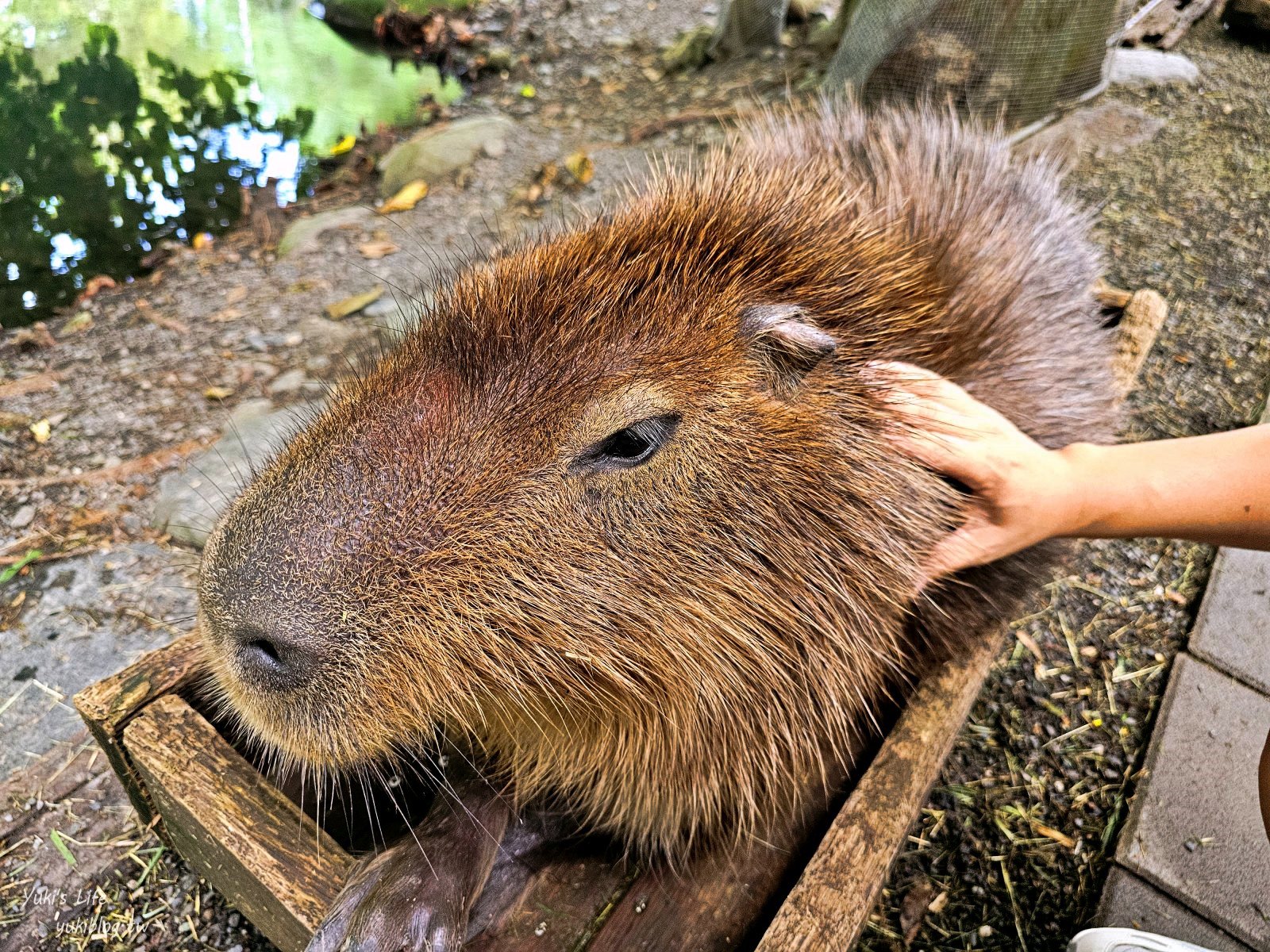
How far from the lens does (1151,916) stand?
232 cm

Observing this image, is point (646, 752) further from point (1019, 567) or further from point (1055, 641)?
point (1055, 641)

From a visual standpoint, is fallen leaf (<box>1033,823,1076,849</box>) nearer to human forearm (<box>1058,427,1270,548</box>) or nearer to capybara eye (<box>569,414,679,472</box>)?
human forearm (<box>1058,427,1270,548</box>)

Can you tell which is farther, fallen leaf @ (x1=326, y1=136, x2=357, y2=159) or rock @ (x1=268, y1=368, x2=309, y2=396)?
fallen leaf @ (x1=326, y1=136, x2=357, y2=159)

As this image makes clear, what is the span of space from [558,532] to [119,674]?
3.67ft

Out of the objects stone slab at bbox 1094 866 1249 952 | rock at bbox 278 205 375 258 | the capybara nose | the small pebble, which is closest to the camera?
the capybara nose

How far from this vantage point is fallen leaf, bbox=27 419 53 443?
3.88m

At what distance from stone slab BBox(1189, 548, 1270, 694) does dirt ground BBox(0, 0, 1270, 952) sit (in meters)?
0.09

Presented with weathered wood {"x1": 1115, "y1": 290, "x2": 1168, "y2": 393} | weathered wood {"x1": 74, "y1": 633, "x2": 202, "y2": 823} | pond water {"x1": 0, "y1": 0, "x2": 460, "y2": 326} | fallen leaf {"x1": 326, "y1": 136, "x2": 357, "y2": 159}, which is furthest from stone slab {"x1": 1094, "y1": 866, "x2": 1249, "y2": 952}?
fallen leaf {"x1": 326, "y1": 136, "x2": 357, "y2": 159}

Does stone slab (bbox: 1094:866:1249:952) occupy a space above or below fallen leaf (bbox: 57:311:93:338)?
above

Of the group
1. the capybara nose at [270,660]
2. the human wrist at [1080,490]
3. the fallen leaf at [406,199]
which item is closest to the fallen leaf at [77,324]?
the fallen leaf at [406,199]

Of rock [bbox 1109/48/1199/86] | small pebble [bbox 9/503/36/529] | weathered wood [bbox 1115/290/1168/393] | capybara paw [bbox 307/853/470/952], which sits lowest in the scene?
small pebble [bbox 9/503/36/529]

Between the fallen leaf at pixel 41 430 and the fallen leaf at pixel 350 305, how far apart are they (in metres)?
1.42

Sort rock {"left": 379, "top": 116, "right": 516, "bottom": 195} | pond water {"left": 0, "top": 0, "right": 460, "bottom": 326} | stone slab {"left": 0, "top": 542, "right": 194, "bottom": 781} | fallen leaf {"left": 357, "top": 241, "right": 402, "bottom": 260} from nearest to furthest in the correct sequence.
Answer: stone slab {"left": 0, "top": 542, "right": 194, "bottom": 781} → fallen leaf {"left": 357, "top": 241, "right": 402, "bottom": 260} → pond water {"left": 0, "top": 0, "right": 460, "bottom": 326} → rock {"left": 379, "top": 116, "right": 516, "bottom": 195}

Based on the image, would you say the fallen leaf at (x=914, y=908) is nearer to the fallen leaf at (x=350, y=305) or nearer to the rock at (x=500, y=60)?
the fallen leaf at (x=350, y=305)
